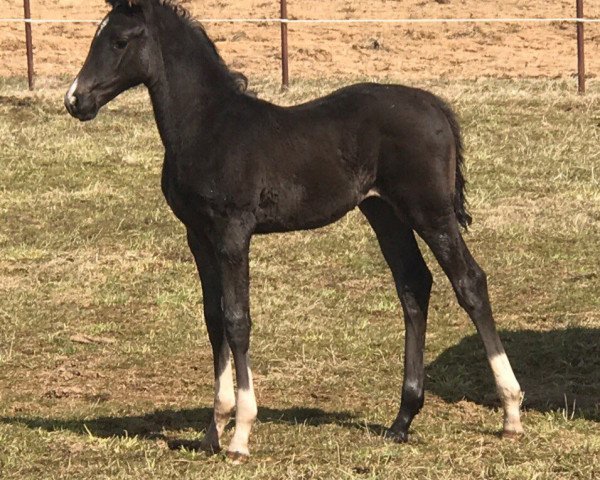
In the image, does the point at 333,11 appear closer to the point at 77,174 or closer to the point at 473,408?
the point at 77,174

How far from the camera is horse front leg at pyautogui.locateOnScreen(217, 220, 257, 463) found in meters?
7.76

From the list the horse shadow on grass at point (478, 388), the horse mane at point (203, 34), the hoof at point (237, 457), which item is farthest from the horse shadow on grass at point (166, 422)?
the horse mane at point (203, 34)

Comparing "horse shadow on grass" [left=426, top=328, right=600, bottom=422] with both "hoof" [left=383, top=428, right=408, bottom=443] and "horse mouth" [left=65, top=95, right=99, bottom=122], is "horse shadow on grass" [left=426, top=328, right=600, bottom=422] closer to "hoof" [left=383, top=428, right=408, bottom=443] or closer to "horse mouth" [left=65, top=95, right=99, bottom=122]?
"hoof" [left=383, top=428, right=408, bottom=443]

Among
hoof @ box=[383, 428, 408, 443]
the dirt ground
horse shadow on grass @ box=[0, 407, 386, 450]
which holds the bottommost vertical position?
the dirt ground

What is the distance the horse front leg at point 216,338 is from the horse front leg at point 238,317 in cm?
17

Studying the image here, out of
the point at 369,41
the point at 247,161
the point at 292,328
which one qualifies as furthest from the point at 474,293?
the point at 369,41

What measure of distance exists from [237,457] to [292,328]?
11.3 ft

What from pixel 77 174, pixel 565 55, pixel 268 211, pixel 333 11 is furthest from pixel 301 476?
pixel 333 11

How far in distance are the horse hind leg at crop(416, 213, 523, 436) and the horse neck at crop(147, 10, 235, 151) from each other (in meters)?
1.36

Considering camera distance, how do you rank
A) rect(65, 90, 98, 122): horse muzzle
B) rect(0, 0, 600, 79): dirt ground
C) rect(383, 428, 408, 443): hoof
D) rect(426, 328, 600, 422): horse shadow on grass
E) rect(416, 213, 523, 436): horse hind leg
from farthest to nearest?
1. rect(0, 0, 600, 79): dirt ground
2. rect(426, 328, 600, 422): horse shadow on grass
3. rect(383, 428, 408, 443): hoof
4. rect(416, 213, 523, 436): horse hind leg
5. rect(65, 90, 98, 122): horse muzzle

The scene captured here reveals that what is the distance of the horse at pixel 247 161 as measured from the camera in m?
7.79

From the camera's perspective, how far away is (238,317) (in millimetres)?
7789

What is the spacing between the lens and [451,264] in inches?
321

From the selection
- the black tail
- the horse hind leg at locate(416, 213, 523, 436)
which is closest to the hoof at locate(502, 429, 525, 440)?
the horse hind leg at locate(416, 213, 523, 436)
